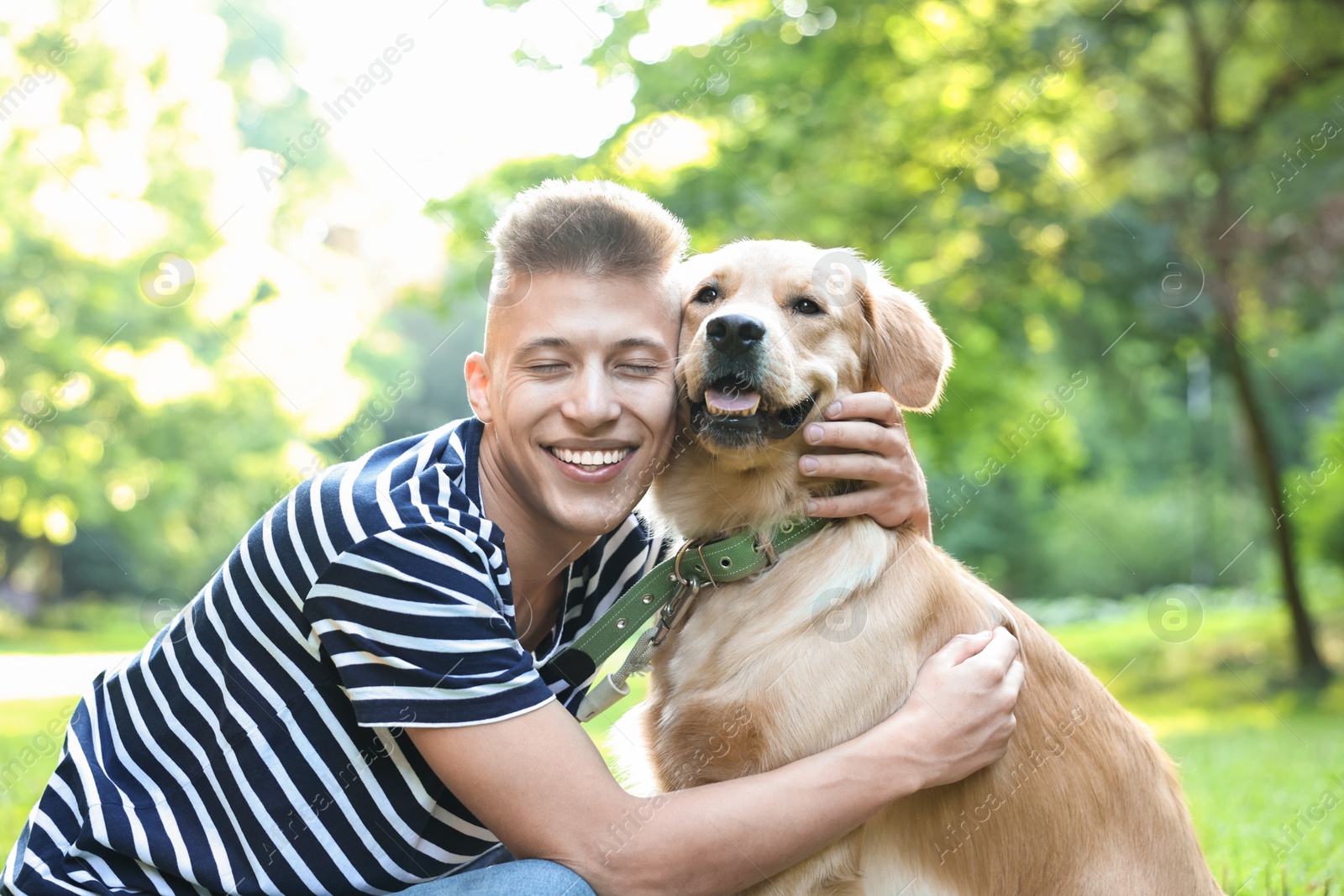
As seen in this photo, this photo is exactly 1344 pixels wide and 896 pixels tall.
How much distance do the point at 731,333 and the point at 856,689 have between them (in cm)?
87

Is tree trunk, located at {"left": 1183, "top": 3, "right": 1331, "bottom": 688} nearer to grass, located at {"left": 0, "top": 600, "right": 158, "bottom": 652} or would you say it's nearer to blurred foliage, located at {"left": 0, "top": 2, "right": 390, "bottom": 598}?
blurred foliage, located at {"left": 0, "top": 2, "right": 390, "bottom": 598}

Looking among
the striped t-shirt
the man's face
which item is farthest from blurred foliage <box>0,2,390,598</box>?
the man's face

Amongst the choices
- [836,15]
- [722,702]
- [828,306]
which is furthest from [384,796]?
[836,15]

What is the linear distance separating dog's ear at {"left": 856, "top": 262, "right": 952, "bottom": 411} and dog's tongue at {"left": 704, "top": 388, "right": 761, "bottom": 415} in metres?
0.45

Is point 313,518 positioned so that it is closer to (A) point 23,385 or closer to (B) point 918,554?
(B) point 918,554

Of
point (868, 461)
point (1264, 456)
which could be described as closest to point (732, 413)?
point (868, 461)

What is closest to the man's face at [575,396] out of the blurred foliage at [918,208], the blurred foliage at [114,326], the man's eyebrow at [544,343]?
the man's eyebrow at [544,343]

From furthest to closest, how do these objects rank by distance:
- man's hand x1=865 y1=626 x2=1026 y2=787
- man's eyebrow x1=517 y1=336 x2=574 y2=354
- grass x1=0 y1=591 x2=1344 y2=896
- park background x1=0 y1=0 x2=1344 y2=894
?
park background x1=0 y1=0 x2=1344 y2=894
grass x1=0 y1=591 x2=1344 y2=896
man's eyebrow x1=517 y1=336 x2=574 y2=354
man's hand x1=865 y1=626 x2=1026 y2=787

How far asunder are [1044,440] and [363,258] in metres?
18.2

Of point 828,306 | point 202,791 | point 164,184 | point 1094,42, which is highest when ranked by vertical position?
point 164,184

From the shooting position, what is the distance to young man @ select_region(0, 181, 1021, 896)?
1.97 meters

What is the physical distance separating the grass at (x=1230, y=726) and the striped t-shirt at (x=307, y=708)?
0.86m

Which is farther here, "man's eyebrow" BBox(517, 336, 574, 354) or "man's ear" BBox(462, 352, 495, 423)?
"man's ear" BBox(462, 352, 495, 423)

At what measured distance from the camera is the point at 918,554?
2.54 m
